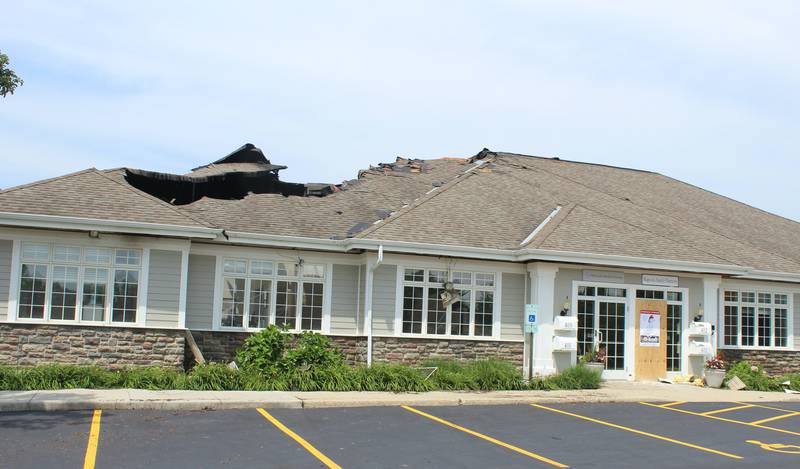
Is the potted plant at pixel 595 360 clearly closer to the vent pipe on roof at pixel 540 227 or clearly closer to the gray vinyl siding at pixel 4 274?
the vent pipe on roof at pixel 540 227

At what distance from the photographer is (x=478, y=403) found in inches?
622

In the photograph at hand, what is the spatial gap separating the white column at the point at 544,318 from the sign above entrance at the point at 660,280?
2713mm

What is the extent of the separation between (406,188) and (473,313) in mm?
6193

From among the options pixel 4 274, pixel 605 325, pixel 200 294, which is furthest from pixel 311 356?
pixel 605 325

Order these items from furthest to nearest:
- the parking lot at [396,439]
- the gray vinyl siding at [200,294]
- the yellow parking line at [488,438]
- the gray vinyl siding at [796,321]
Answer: the gray vinyl siding at [796,321] < the gray vinyl siding at [200,294] < the yellow parking line at [488,438] < the parking lot at [396,439]

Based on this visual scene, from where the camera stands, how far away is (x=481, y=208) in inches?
865

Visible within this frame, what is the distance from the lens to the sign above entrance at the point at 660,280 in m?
20.6

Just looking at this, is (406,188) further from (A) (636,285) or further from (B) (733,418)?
(B) (733,418)

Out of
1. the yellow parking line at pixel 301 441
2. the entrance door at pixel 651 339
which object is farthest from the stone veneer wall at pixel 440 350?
the yellow parking line at pixel 301 441

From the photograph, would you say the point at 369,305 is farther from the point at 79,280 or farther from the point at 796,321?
the point at 796,321

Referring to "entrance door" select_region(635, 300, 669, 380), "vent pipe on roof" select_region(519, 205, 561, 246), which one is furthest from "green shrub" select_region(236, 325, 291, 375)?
"entrance door" select_region(635, 300, 669, 380)

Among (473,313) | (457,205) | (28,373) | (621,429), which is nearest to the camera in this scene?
(621,429)

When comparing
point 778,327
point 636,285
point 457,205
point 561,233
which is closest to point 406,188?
point 457,205

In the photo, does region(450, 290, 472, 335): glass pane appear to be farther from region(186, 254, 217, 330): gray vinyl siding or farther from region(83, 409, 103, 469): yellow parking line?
region(83, 409, 103, 469): yellow parking line
